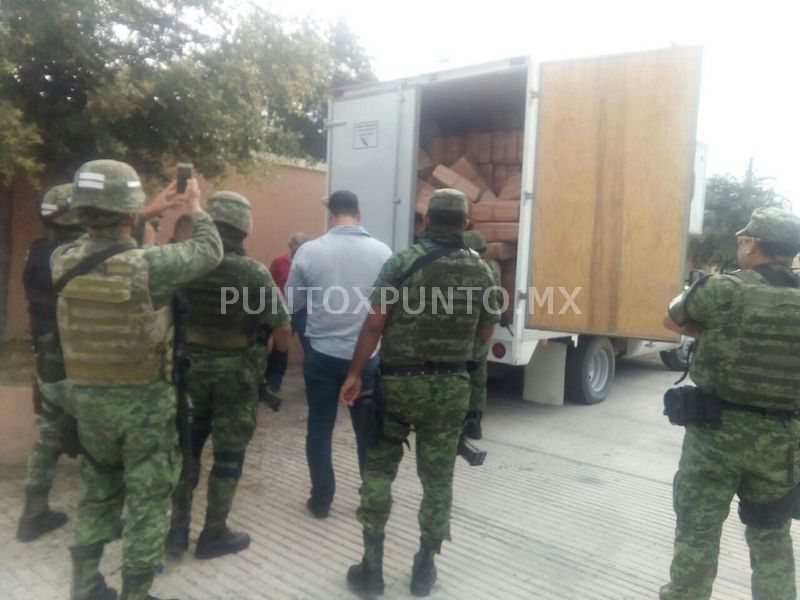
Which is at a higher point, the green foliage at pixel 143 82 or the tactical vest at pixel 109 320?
the green foliage at pixel 143 82

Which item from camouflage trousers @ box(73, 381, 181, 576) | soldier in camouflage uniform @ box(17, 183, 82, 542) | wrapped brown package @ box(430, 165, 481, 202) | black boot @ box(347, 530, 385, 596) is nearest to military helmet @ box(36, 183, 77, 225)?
soldier in camouflage uniform @ box(17, 183, 82, 542)

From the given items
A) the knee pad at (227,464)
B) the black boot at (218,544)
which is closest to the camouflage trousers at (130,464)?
the knee pad at (227,464)

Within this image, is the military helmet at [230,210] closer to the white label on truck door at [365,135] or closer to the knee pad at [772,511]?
the knee pad at [772,511]

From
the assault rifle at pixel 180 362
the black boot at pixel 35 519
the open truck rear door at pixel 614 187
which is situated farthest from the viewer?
the open truck rear door at pixel 614 187

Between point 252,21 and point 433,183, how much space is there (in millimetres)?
2139

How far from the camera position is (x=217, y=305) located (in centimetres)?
328

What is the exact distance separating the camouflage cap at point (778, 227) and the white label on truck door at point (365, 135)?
3897 millimetres

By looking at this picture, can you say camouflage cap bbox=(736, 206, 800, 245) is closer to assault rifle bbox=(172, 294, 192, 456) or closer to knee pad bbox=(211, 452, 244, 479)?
assault rifle bbox=(172, 294, 192, 456)

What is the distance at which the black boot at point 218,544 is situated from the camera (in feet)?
Result: 11.1

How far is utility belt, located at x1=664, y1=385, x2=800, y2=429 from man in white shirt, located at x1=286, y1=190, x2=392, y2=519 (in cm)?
169

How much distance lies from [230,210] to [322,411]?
1.32 m

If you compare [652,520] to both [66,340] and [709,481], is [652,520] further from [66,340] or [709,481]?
[66,340]

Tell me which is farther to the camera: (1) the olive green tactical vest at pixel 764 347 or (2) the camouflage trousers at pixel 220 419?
(2) the camouflage trousers at pixel 220 419

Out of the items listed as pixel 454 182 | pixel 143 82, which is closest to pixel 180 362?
pixel 143 82
